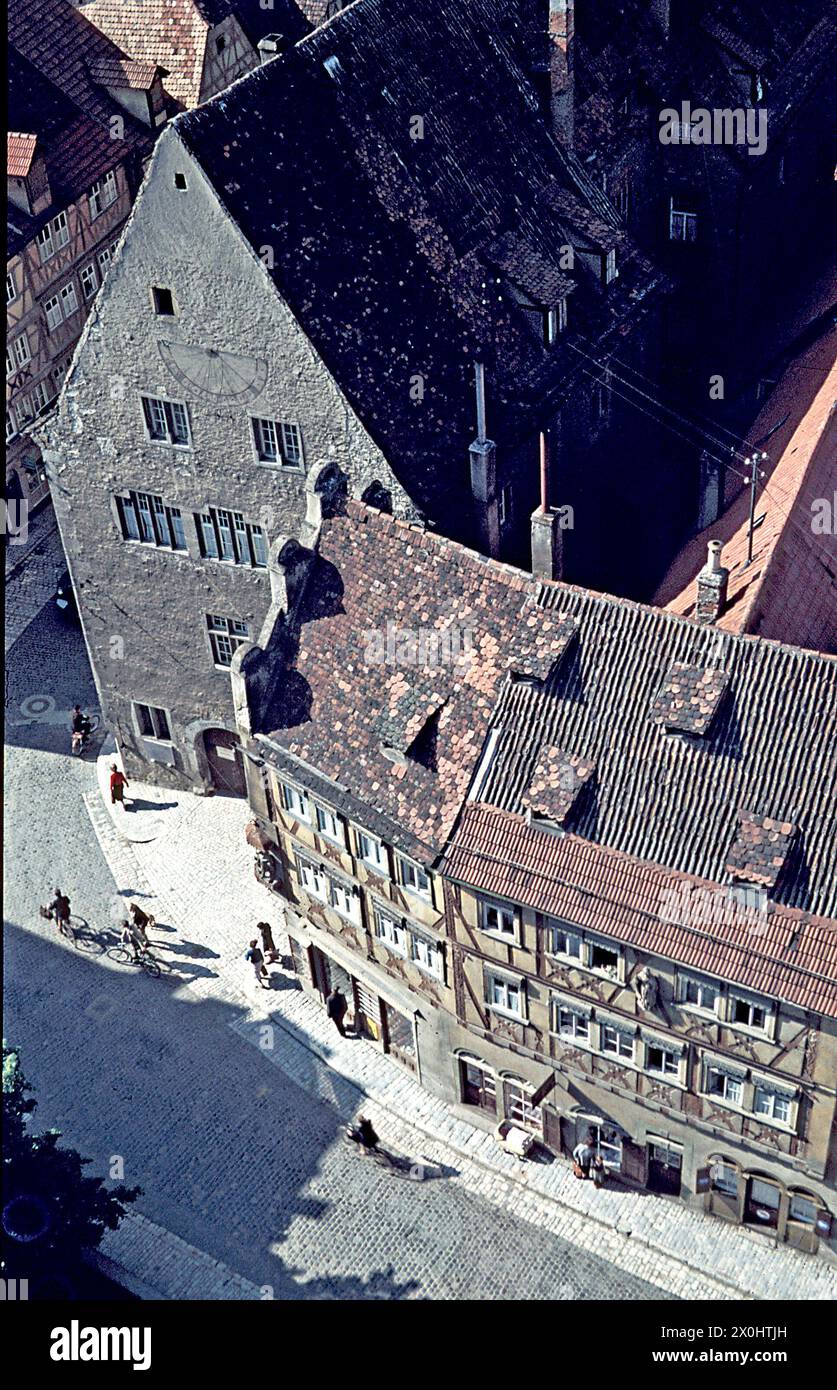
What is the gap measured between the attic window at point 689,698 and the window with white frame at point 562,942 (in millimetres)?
5721

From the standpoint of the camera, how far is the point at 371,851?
4903cm

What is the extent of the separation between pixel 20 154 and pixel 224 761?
2704 cm

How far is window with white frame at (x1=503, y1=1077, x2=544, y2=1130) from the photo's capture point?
50.9m

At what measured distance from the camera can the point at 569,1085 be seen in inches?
1943

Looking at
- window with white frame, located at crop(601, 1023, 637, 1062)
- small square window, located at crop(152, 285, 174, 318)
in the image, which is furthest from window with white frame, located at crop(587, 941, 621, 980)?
small square window, located at crop(152, 285, 174, 318)

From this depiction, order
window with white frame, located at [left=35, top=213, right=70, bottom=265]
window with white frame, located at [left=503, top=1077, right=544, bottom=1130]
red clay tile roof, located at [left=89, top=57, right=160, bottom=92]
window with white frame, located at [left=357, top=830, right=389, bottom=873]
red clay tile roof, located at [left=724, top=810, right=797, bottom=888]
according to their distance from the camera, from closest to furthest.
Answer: red clay tile roof, located at [left=724, top=810, right=797, bottom=888] < window with white frame, located at [left=357, top=830, right=389, bottom=873] < window with white frame, located at [left=503, top=1077, right=544, bottom=1130] < window with white frame, located at [left=35, top=213, right=70, bottom=265] < red clay tile roof, located at [left=89, top=57, right=160, bottom=92]

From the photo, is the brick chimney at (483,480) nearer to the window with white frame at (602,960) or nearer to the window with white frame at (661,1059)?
the window with white frame at (602,960)

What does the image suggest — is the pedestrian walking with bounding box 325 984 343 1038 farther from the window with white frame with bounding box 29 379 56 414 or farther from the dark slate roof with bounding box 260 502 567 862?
the window with white frame with bounding box 29 379 56 414

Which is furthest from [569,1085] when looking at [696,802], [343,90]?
[343,90]

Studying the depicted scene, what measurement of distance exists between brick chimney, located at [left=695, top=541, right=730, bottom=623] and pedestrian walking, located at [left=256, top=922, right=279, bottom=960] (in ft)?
60.1

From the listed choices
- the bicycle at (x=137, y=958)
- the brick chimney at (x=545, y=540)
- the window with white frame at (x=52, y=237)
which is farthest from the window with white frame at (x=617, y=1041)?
the window with white frame at (x=52, y=237)

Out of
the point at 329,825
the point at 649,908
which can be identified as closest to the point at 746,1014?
the point at 649,908

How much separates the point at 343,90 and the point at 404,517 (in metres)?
13.4

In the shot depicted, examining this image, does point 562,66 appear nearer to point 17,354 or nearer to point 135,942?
point 17,354
